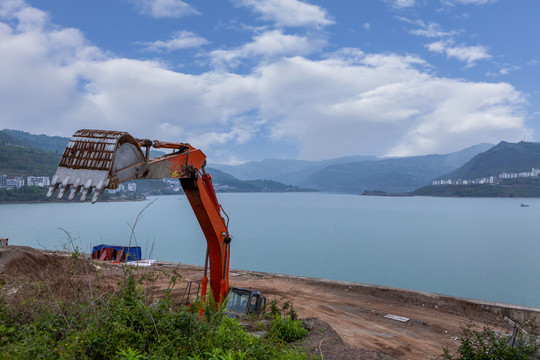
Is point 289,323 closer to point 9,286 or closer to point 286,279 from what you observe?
point 9,286

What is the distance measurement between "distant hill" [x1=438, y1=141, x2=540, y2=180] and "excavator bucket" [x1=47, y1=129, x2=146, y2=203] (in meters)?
150

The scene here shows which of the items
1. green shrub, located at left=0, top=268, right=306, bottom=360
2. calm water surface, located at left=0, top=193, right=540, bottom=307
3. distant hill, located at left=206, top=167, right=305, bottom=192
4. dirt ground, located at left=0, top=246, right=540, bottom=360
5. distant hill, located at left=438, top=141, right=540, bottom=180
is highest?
distant hill, located at left=438, top=141, right=540, bottom=180

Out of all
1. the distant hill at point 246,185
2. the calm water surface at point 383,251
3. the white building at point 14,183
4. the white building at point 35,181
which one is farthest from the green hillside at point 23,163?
the distant hill at point 246,185

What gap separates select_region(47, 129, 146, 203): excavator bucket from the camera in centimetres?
440

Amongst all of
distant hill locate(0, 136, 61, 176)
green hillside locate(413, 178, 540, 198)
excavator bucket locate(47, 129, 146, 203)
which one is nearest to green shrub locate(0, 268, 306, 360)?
excavator bucket locate(47, 129, 146, 203)

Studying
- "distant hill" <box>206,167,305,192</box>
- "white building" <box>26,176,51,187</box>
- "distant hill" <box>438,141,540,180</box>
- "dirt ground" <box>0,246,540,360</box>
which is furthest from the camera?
"distant hill" <box>206,167,305,192</box>

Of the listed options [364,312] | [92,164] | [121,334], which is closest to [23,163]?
[364,312]

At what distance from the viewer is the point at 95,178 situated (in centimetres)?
442

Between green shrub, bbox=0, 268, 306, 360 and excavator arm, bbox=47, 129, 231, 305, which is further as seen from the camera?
excavator arm, bbox=47, 129, 231, 305

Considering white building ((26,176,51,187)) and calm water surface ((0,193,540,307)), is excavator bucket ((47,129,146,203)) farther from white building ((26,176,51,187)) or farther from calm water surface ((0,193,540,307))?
white building ((26,176,51,187))

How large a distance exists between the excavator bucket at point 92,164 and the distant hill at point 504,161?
493ft

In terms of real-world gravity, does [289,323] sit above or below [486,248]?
above

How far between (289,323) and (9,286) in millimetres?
4805

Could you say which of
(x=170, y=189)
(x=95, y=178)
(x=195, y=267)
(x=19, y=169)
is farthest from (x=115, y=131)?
(x=170, y=189)
